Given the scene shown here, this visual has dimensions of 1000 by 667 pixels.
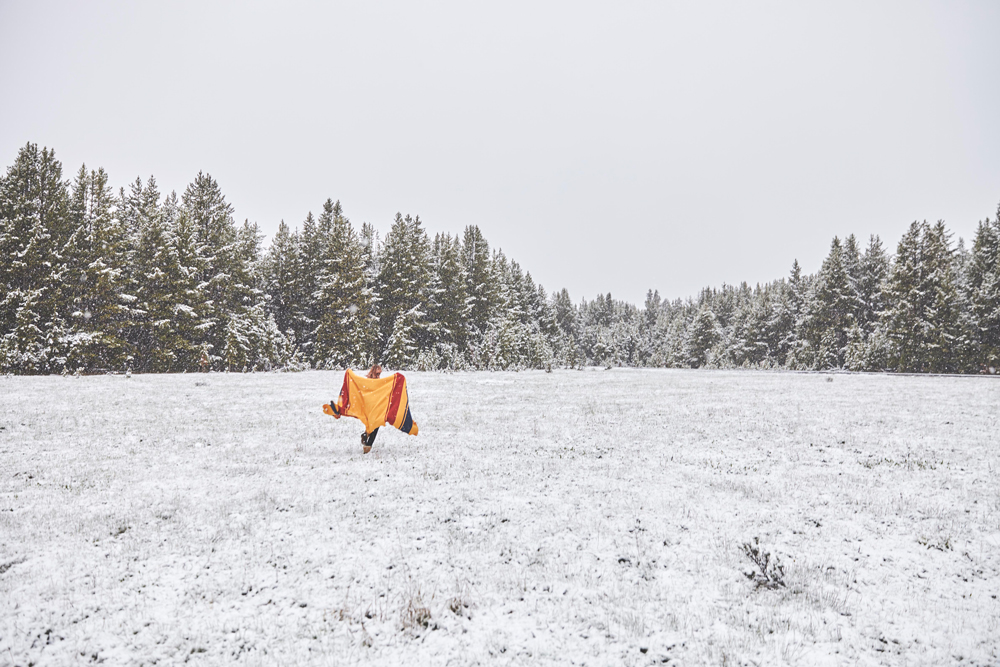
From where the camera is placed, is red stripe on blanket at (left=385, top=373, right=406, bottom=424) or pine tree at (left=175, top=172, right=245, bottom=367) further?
pine tree at (left=175, top=172, right=245, bottom=367)

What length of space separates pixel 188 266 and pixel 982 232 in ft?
262

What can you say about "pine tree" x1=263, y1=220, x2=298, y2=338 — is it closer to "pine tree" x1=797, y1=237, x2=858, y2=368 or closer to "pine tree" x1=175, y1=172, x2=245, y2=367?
"pine tree" x1=175, y1=172, x2=245, y2=367

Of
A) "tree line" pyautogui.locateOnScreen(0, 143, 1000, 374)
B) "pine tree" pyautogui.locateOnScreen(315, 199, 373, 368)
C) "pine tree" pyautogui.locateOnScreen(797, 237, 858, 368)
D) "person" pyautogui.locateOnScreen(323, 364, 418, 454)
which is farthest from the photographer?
"pine tree" pyautogui.locateOnScreen(797, 237, 858, 368)

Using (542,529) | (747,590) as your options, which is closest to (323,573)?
(542,529)

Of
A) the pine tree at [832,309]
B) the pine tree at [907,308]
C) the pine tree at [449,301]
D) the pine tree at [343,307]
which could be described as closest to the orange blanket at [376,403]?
the pine tree at [343,307]

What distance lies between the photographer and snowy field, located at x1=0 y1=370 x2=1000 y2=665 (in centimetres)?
477

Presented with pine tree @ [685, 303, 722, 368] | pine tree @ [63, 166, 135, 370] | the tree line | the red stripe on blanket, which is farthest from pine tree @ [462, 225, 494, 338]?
→ the red stripe on blanket

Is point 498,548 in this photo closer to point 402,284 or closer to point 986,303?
point 402,284

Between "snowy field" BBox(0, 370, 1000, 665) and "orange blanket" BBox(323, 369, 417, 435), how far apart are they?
37.2 inches

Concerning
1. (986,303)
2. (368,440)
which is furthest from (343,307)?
(986,303)

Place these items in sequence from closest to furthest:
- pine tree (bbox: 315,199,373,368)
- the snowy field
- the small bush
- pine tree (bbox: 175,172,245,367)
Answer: the snowy field
the small bush
pine tree (bbox: 175,172,245,367)
pine tree (bbox: 315,199,373,368)

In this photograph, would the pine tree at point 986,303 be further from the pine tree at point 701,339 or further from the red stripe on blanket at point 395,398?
the red stripe on blanket at point 395,398

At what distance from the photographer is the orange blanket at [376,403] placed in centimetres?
1137

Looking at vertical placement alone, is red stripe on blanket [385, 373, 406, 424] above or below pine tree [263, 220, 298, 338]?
below
